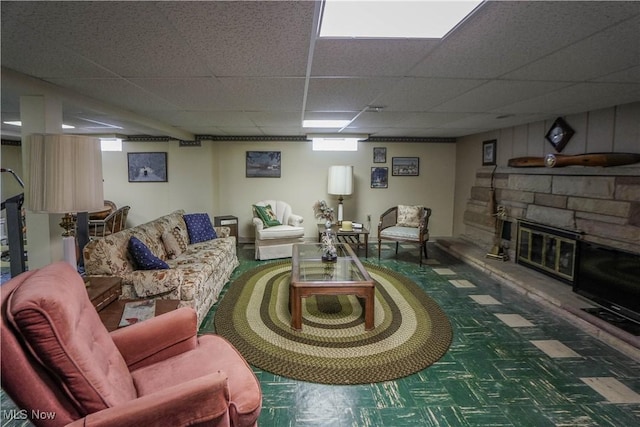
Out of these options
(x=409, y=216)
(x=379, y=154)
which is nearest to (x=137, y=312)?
(x=409, y=216)

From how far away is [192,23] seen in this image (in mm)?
1502

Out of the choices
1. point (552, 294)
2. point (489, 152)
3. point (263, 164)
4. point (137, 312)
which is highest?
point (489, 152)

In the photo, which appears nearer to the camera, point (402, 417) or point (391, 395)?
point (402, 417)

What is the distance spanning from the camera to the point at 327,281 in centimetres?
304

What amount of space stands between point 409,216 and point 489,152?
1641 mm

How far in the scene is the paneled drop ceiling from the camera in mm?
1427

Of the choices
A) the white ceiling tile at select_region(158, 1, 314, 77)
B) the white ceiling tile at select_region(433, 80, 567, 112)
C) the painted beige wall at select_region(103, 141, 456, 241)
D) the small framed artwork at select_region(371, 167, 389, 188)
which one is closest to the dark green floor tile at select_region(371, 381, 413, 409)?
the white ceiling tile at select_region(158, 1, 314, 77)

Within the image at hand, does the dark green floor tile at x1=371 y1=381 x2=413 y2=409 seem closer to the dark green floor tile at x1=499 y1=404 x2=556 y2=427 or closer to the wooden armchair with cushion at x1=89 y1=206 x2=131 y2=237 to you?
the dark green floor tile at x1=499 y1=404 x2=556 y2=427

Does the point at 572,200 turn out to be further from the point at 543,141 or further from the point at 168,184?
the point at 168,184

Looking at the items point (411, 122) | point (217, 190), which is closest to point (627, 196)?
point (411, 122)

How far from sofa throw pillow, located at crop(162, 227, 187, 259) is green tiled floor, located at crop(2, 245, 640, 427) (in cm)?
108

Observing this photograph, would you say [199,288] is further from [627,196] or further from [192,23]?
[627,196]

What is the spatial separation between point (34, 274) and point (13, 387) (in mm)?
484

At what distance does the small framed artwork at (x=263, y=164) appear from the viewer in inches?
247
